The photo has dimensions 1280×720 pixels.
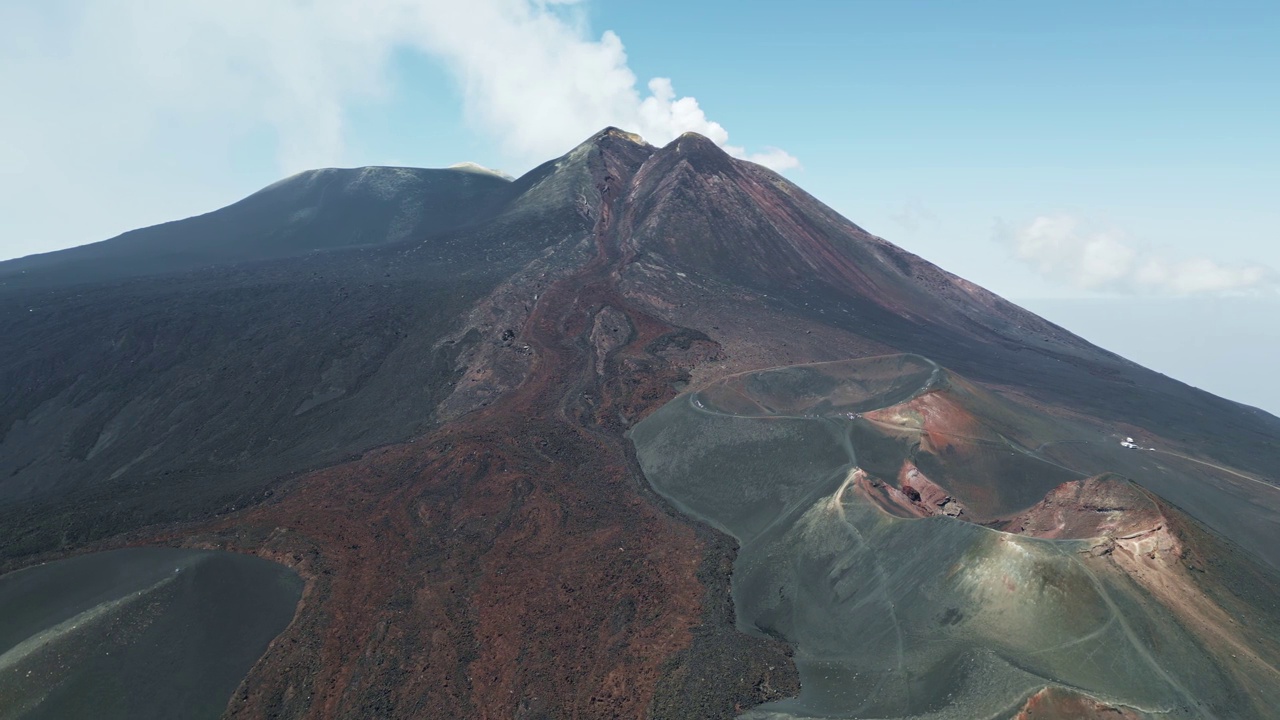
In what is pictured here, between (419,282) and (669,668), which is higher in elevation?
(419,282)

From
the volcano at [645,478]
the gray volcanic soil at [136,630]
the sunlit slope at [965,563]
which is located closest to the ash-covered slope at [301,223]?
the volcano at [645,478]

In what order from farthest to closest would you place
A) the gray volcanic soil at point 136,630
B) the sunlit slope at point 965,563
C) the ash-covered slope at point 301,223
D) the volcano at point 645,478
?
the ash-covered slope at point 301,223 < the volcano at point 645,478 < the gray volcanic soil at point 136,630 < the sunlit slope at point 965,563

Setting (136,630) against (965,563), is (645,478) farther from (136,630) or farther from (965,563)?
(136,630)

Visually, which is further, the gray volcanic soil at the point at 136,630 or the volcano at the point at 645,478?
the volcano at the point at 645,478

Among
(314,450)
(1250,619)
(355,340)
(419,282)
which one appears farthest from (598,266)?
(1250,619)

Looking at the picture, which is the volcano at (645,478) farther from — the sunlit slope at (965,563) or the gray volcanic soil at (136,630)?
the gray volcanic soil at (136,630)

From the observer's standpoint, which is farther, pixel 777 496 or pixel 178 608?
pixel 777 496

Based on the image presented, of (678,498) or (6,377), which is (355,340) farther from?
(678,498)
